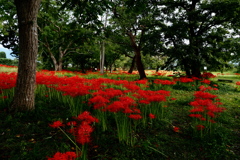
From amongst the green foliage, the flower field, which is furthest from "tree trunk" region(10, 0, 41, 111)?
the green foliage

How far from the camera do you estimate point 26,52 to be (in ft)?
13.3

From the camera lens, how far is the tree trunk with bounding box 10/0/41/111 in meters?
3.92

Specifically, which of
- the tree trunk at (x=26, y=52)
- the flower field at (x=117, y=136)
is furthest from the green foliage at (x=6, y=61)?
the tree trunk at (x=26, y=52)

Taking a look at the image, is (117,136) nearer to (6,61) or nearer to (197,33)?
(197,33)

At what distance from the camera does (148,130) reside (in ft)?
13.0

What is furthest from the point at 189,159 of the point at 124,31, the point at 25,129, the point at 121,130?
the point at 124,31

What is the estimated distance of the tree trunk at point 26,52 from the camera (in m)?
3.92

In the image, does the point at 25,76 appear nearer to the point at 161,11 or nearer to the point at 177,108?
the point at 177,108

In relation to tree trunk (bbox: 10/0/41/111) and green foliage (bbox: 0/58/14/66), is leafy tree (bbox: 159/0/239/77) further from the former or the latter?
green foliage (bbox: 0/58/14/66)

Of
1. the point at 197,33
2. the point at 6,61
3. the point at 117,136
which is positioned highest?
the point at 197,33

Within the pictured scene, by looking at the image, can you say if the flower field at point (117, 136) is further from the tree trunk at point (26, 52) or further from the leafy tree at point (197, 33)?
the leafy tree at point (197, 33)

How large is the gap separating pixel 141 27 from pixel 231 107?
8.94m

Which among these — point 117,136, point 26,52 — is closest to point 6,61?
point 26,52

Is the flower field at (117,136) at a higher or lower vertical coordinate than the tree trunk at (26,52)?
lower
